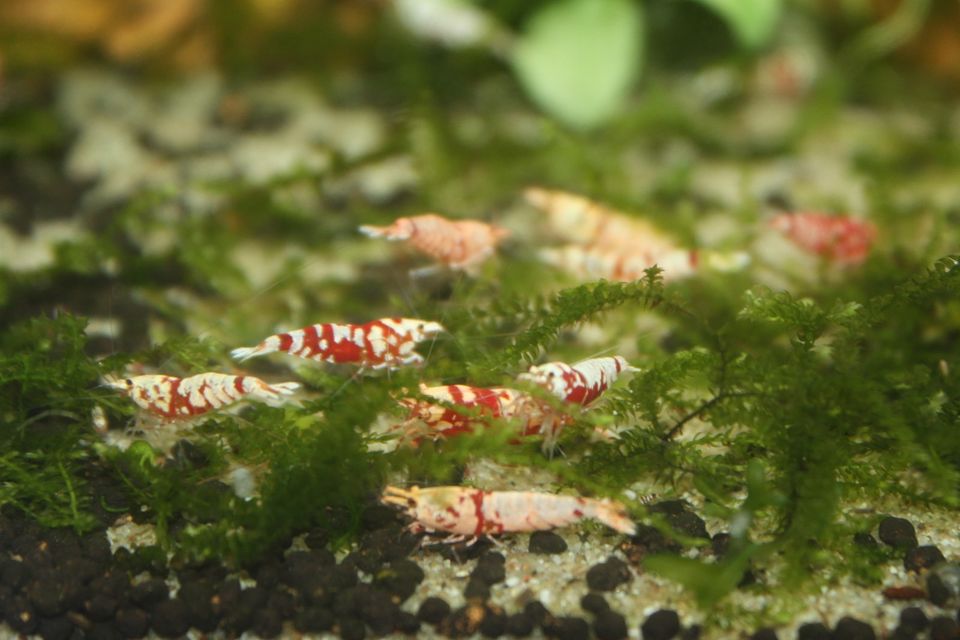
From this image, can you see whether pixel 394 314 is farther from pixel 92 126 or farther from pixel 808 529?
pixel 92 126

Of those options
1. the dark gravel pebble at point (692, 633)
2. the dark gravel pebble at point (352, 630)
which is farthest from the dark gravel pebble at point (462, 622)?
the dark gravel pebble at point (692, 633)

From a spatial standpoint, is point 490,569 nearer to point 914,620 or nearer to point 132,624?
point 132,624

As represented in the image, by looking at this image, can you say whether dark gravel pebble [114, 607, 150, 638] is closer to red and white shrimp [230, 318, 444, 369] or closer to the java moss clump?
the java moss clump

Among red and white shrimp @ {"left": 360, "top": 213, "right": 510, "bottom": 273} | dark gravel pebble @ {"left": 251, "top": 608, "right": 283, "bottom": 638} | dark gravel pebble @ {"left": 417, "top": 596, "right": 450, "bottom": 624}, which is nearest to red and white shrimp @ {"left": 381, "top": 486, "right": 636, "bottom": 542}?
dark gravel pebble @ {"left": 417, "top": 596, "right": 450, "bottom": 624}

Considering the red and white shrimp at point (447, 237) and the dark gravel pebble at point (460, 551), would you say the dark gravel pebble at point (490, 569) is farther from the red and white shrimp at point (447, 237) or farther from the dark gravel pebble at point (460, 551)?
the red and white shrimp at point (447, 237)

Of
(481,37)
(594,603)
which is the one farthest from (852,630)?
(481,37)

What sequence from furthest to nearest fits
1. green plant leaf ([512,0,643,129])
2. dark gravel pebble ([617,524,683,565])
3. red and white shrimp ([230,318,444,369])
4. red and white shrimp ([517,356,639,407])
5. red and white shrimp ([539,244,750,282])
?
green plant leaf ([512,0,643,129]), red and white shrimp ([539,244,750,282]), red and white shrimp ([230,318,444,369]), red and white shrimp ([517,356,639,407]), dark gravel pebble ([617,524,683,565])
